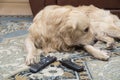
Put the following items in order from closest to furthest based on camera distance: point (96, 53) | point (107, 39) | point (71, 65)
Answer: point (71, 65), point (96, 53), point (107, 39)

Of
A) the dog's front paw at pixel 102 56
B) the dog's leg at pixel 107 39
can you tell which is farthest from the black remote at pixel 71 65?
the dog's leg at pixel 107 39

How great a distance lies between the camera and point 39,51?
2344 millimetres

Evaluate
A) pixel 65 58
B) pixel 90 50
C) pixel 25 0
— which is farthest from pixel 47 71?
pixel 25 0

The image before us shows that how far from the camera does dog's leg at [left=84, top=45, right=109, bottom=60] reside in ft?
7.11

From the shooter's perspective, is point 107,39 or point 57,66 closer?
point 57,66

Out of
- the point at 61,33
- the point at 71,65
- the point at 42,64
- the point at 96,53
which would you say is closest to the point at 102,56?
the point at 96,53

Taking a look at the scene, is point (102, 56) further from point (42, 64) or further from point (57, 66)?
point (42, 64)

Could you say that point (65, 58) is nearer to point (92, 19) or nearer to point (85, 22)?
point (85, 22)

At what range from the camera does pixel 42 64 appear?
2.09 m

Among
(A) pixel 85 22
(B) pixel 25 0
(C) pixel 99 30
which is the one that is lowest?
(B) pixel 25 0

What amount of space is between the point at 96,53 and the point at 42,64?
0.47 metres

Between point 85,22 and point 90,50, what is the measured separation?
245 millimetres

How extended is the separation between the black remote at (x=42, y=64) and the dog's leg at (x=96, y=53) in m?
0.32

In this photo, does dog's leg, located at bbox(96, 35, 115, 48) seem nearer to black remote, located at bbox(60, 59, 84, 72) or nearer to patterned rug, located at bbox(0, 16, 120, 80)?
patterned rug, located at bbox(0, 16, 120, 80)
